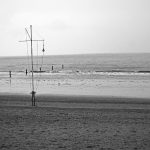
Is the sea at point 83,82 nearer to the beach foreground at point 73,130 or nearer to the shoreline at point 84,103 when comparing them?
the shoreline at point 84,103

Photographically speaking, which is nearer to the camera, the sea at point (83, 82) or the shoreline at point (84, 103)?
the shoreline at point (84, 103)

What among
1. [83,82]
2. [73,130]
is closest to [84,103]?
[73,130]

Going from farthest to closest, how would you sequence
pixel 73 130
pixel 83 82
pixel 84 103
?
pixel 83 82, pixel 84 103, pixel 73 130

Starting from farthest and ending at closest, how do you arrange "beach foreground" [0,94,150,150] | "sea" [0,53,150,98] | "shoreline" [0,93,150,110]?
"sea" [0,53,150,98]
"shoreline" [0,93,150,110]
"beach foreground" [0,94,150,150]

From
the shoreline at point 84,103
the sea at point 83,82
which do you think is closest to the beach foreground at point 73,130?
the shoreline at point 84,103

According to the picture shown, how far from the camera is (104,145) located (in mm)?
8617

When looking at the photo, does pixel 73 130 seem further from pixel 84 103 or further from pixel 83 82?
pixel 83 82

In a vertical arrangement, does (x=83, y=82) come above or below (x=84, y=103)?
above

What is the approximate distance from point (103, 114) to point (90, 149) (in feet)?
18.8

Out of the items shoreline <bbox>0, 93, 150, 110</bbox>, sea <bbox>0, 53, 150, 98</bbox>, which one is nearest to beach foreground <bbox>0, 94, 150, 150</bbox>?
shoreline <bbox>0, 93, 150, 110</bbox>

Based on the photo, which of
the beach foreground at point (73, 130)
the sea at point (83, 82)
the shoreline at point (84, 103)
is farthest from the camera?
→ the sea at point (83, 82)

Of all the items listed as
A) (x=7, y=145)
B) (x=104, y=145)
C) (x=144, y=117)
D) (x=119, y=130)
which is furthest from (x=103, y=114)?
(x=7, y=145)

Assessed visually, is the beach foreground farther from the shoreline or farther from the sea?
the sea

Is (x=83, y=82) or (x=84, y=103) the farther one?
(x=83, y=82)
